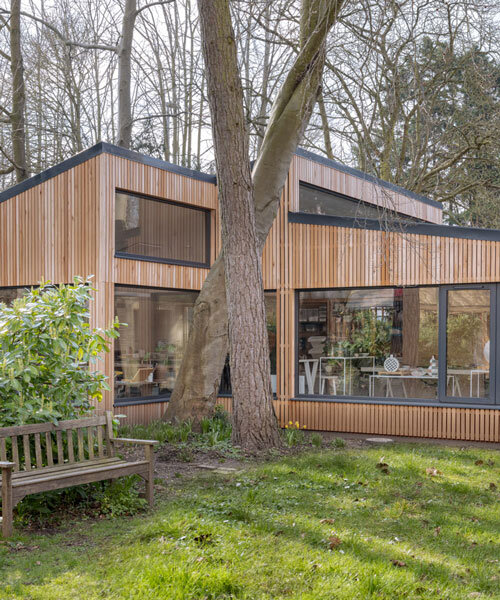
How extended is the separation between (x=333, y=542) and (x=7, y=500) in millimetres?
2537

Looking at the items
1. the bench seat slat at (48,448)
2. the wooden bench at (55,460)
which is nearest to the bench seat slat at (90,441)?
the wooden bench at (55,460)

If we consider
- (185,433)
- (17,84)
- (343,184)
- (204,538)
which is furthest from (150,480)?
(17,84)

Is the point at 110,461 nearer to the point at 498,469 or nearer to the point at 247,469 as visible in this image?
the point at 247,469

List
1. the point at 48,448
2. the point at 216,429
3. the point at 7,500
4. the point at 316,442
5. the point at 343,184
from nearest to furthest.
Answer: the point at 7,500, the point at 48,448, the point at 316,442, the point at 216,429, the point at 343,184

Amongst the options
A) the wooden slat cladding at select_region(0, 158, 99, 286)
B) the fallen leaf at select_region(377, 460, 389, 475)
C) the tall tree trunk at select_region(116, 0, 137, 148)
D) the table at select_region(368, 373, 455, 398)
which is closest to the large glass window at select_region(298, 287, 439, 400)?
the table at select_region(368, 373, 455, 398)

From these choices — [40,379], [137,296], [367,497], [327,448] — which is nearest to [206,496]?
[367,497]

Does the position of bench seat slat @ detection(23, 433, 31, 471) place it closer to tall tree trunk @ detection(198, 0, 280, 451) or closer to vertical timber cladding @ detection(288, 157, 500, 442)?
tall tree trunk @ detection(198, 0, 280, 451)

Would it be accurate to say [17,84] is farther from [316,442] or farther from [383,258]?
[316,442]

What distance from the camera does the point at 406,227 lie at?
10336 millimetres

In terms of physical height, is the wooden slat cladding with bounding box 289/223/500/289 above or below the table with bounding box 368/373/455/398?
above

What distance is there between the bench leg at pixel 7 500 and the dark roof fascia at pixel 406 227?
238 inches

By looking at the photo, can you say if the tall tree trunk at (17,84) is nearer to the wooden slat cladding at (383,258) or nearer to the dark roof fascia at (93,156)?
the dark roof fascia at (93,156)

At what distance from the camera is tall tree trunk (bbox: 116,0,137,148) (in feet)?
54.0

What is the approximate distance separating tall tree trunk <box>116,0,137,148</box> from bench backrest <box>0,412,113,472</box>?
38.5ft
